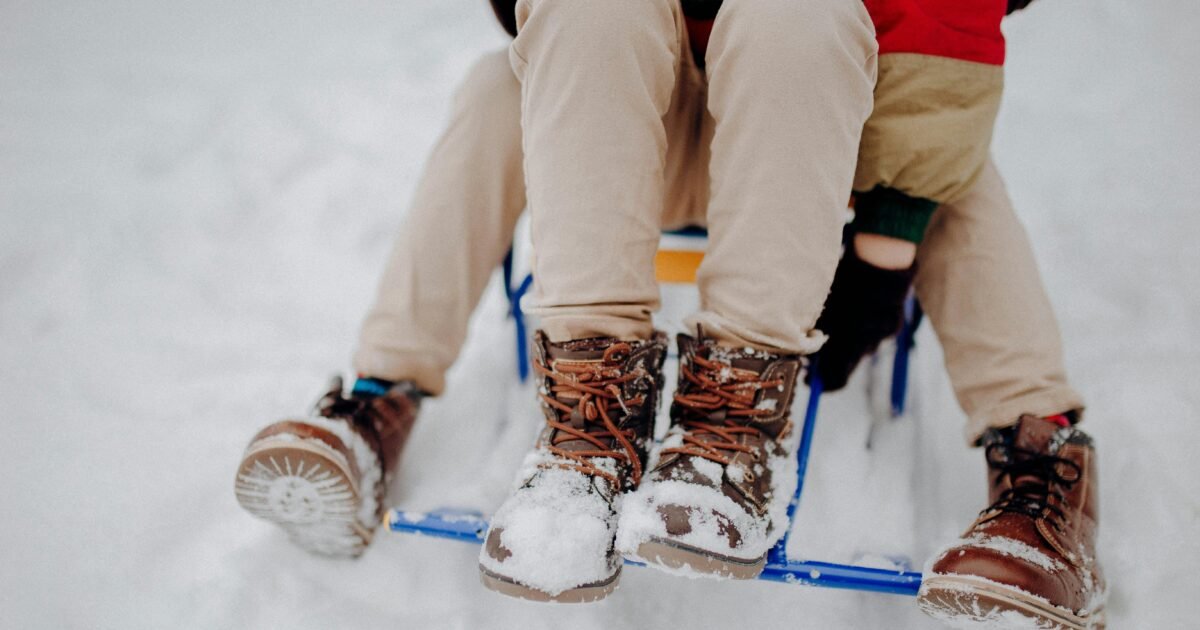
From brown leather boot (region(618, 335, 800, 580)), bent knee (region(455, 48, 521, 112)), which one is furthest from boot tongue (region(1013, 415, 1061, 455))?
bent knee (region(455, 48, 521, 112))

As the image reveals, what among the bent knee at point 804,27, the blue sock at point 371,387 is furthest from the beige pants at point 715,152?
the blue sock at point 371,387

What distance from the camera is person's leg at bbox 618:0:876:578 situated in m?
0.69

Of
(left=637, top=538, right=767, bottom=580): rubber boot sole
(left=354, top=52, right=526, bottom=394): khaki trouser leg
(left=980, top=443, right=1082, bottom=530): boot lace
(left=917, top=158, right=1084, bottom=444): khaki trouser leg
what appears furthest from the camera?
(left=354, top=52, right=526, bottom=394): khaki trouser leg

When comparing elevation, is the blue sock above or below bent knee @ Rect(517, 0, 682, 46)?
below

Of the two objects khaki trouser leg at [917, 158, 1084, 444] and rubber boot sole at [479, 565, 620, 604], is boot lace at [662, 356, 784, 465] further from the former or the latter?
khaki trouser leg at [917, 158, 1084, 444]

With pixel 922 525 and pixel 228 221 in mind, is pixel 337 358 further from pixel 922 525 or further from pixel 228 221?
pixel 922 525

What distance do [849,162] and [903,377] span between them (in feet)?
1.77

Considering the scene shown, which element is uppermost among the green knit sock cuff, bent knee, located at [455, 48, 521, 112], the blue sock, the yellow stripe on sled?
bent knee, located at [455, 48, 521, 112]

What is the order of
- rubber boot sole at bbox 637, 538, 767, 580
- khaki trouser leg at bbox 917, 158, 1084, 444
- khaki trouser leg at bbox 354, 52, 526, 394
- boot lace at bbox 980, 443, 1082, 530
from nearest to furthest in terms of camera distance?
1. rubber boot sole at bbox 637, 538, 767, 580
2. boot lace at bbox 980, 443, 1082, 530
3. khaki trouser leg at bbox 917, 158, 1084, 444
4. khaki trouser leg at bbox 354, 52, 526, 394

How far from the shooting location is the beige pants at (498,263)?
95 cm

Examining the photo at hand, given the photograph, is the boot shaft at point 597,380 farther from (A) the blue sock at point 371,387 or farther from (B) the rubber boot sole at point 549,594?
(A) the blue sock at point 371,387

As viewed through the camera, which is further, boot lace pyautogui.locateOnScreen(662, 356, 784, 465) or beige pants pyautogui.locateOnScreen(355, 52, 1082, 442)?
beige pants pyautogui.locateOnScreen(355, 52, 1082, 442)

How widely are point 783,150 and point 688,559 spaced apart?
1.30 ft

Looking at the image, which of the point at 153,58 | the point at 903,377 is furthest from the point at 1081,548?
the point at 153,58
